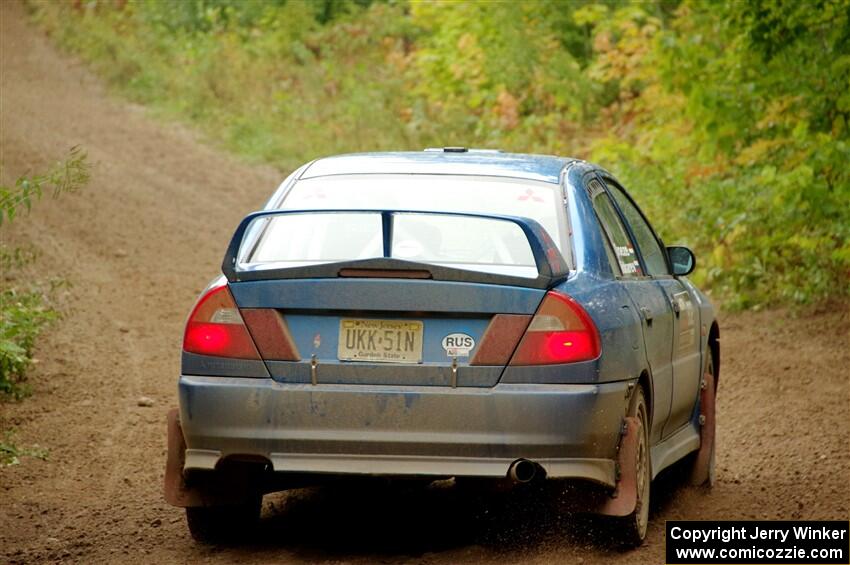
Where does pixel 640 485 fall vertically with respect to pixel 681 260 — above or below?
below

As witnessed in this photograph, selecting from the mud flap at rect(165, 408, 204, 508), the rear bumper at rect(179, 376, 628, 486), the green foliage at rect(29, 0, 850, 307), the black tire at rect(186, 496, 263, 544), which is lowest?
the green foliage at rect(29, 0, 850, 307)

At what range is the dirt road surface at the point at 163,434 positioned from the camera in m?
5.91

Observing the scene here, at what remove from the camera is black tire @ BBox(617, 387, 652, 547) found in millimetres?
5582

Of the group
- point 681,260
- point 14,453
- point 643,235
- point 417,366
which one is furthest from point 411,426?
point 14,453

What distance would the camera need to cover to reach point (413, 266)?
206 inches

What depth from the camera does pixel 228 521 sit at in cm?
586

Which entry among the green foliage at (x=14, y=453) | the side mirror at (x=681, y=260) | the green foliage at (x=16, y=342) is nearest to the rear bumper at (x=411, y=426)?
the side mirror at (x=681, y=260)

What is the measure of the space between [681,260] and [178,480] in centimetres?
291

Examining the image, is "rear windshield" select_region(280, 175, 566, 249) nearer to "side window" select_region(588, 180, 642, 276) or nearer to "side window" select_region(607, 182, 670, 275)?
"side window" select_region(588, 180, 642, 276)

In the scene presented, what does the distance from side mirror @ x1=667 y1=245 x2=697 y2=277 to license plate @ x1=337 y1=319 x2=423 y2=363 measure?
2.38m

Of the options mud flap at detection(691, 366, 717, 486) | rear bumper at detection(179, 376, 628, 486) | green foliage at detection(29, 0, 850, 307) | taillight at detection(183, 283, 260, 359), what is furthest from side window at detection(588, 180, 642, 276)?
green foliage at detection(29, 0, 850, 307)

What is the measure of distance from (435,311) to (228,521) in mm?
1381

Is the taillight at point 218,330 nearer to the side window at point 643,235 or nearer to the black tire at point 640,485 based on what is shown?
the black tire at point 640,485

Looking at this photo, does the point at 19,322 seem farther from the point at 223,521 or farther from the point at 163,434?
the point at 223,521
